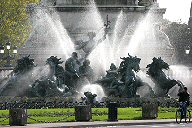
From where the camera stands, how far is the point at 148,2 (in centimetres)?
6844

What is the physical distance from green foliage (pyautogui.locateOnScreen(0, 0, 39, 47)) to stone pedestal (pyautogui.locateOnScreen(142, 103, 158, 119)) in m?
46.1

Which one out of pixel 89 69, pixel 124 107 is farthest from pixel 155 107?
pixel 89 69

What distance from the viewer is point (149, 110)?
39406mm

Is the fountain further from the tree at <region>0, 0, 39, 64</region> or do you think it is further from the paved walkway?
the tree at <region>0, 0, 39, 64</region>

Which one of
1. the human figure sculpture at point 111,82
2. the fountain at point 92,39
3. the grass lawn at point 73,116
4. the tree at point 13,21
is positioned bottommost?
the grass lawn at point 73,116

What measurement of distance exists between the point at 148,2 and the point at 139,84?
17.2m

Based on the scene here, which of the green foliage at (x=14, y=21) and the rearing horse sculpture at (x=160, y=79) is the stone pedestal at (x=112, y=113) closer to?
the rearing horse sculpture at (x=160, y=79)

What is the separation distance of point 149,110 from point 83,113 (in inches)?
129

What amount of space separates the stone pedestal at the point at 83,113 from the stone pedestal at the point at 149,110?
2.75 metres

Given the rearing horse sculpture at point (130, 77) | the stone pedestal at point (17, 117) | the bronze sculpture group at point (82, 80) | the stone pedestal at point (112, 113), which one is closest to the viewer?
the stone pedestal at point (17, 117)

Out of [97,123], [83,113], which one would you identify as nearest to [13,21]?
[83,113]

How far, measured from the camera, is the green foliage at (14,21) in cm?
8600

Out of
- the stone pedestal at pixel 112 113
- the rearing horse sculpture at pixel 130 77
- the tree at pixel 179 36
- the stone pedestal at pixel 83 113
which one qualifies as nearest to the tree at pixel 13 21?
the tree at pixel 179 36

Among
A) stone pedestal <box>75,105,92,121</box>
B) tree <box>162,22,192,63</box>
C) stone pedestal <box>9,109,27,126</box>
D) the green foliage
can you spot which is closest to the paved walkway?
stone pedestal <box>9,109,27,126</box>
